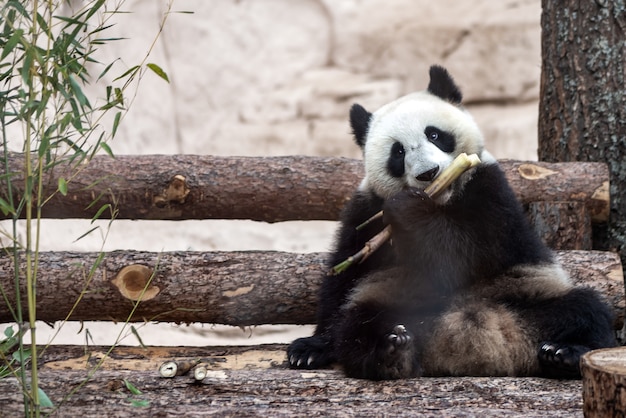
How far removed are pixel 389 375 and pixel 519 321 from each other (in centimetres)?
55

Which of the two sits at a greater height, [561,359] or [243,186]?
[243,186]

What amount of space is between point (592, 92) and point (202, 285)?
2351 mm

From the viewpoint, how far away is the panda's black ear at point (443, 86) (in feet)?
11.8

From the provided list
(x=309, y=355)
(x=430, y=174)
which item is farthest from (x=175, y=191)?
(x=430, y=174)

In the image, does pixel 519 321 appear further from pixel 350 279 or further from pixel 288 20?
pixel 288 20

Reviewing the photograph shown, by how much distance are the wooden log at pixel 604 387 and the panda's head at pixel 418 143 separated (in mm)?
1158

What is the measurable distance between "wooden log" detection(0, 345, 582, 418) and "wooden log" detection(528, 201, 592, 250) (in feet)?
4.73

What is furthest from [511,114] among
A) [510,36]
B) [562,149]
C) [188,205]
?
[188,205]

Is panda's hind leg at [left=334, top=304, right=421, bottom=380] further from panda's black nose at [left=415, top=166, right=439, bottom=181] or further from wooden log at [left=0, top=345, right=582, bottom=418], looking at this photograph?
panda's black nose at [left=415, top=166, right=439, bottom=181]

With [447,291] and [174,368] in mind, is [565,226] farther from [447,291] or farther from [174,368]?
[174,368]

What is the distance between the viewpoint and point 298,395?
108 inches

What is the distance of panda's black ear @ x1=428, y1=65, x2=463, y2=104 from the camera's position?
3.59 meters

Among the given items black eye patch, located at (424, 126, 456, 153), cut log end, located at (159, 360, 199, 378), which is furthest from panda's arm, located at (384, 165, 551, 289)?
cut log end, located at (159, 360, 199, 378)

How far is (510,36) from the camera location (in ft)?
26.6
